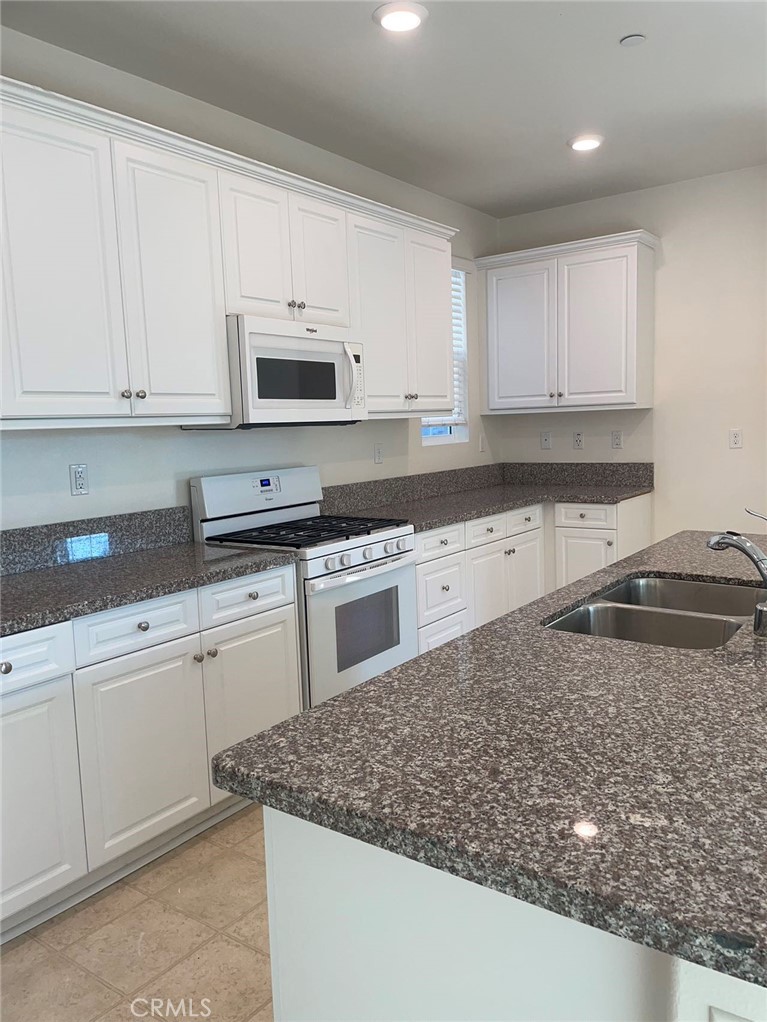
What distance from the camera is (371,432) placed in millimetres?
3951

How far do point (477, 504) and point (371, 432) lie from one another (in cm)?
68

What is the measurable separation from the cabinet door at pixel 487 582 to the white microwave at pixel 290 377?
37.7 inches

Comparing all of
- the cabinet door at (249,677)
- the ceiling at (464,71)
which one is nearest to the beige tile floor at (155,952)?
the cabinet door at (249,677)

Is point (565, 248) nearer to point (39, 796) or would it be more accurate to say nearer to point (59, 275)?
point (59, 275)

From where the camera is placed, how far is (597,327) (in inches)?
168

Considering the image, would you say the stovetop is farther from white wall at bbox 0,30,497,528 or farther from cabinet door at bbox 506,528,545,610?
cabinet door at bbox 506,528,545,610

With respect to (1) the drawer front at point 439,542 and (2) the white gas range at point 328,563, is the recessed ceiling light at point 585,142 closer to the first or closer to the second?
(1) the drawer front at point 439,542

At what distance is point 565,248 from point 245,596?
2.96 m

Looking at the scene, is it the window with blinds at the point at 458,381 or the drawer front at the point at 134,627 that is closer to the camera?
the drawer front at the point at 134,627

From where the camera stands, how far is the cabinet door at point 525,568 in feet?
13.2

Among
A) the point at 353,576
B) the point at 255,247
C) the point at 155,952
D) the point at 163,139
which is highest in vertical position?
the point at 163,139

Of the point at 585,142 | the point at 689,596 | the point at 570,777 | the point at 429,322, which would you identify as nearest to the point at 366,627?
the point at 689,596

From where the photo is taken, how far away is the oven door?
9.07ft

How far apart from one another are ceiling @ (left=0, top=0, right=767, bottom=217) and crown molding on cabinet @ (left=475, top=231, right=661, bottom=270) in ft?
1.24
